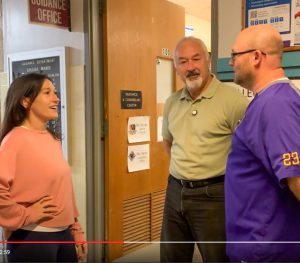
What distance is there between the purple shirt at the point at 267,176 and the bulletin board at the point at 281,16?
0.61m

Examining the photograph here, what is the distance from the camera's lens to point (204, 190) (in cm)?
193

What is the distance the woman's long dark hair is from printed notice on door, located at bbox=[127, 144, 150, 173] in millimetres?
1489

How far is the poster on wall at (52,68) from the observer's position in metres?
3.00

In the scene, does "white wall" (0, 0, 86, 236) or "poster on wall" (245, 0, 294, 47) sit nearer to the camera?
"poster on wall" (245, 0, 294, 47)

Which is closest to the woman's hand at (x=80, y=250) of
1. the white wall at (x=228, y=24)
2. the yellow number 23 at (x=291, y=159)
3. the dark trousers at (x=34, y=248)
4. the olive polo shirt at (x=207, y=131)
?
the dark trousers at (x=34, y=248)

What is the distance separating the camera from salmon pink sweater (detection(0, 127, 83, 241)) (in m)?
1.59

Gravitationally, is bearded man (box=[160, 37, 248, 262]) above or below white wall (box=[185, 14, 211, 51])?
below

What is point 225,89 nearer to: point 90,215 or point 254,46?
point 254,46

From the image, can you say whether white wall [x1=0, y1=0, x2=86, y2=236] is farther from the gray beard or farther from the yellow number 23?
the yellow number 23

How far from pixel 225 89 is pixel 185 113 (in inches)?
9.1

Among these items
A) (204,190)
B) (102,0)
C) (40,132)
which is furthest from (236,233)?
(102,0)

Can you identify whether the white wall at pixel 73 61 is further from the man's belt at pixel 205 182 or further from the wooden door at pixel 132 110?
the man's belt at pixel 205 182

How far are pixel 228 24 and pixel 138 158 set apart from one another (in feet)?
4.90

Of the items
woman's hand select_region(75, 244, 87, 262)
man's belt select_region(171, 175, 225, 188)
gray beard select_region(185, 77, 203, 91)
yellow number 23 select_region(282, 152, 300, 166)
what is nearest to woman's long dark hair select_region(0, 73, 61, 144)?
woman's hand select_region(75, 244, 87, 262)
